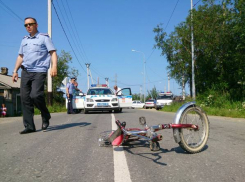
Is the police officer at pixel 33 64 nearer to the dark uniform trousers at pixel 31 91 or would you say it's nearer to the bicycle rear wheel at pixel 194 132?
the dark uniform trousers at pixel 31 91

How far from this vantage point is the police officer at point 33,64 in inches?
219

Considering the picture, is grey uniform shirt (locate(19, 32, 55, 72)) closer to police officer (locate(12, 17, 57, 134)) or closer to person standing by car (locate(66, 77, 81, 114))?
police officer (locate(12, 17, 57, 134))

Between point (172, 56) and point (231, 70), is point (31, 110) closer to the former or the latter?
point (231, 70)

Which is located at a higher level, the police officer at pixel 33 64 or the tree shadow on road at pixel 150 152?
the police officer at pixel 33 64

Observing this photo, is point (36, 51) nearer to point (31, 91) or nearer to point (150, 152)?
point (31, 91)

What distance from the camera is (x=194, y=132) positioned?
13.0 feet

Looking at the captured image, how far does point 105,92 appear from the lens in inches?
637

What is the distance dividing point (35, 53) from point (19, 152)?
232 centimetres

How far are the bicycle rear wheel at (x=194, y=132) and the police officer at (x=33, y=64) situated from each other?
2.84 metres

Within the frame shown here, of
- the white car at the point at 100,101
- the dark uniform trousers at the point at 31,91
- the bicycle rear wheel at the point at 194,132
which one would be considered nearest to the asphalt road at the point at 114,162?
the bicycle rear wheel at the point at 194,132

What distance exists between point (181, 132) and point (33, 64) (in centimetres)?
337

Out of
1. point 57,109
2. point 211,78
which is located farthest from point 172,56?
point 57,109

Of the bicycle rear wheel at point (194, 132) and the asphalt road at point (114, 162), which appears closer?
the asphalt road at point (114, 162)

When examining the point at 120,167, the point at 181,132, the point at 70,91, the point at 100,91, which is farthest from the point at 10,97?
the point at 120,167
